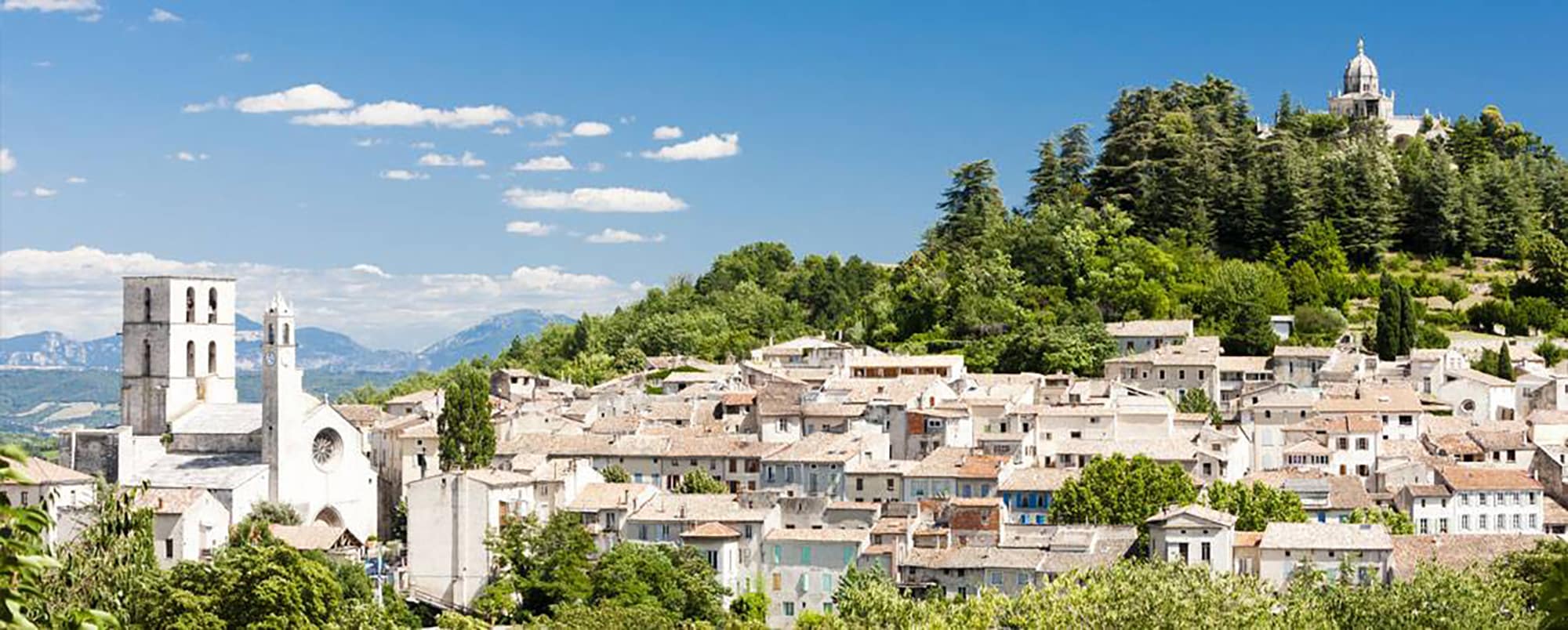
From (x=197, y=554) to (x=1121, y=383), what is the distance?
27207 mm

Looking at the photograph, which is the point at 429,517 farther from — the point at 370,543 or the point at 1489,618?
the point at 1489,618

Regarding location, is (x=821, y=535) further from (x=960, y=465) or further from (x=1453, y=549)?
(x=1453, y=549)

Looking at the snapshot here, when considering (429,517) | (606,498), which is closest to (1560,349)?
(606,498)

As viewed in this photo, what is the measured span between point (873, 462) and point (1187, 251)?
100 ft

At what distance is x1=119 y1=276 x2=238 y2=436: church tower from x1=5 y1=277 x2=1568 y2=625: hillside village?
9 centimetres

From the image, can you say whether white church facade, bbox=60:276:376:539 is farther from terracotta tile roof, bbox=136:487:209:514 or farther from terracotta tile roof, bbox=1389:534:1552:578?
terracotta tile roof, bbox=1389:534:1552:578

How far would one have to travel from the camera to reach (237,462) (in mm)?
50750

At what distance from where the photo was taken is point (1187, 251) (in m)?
74.6

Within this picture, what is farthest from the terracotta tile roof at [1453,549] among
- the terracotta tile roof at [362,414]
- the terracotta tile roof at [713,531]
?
the terracotta tile roof at [362,414]

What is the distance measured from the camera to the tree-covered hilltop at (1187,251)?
69.1 meters

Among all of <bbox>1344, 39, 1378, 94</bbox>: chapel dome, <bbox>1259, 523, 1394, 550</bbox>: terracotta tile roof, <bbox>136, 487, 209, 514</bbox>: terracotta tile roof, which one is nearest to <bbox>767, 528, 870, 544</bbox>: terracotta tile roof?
<bbox>1259, 523, 1394, 550</bbox>: terracotta tile roof

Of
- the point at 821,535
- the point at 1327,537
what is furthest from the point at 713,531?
the point at 1327,537

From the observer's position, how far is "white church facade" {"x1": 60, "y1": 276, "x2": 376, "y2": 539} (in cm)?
5022

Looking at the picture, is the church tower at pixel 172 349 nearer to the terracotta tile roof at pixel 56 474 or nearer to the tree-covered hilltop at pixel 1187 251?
the terracotta tile roof at pixel 56 474
